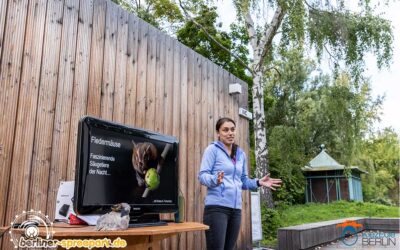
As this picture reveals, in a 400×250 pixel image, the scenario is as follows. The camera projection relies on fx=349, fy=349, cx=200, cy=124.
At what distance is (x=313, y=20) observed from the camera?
6.79 metres

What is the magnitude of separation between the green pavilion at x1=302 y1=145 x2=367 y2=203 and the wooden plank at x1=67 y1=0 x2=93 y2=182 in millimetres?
17640

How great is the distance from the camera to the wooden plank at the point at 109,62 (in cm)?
248

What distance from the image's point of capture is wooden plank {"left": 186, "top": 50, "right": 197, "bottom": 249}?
10.4ft

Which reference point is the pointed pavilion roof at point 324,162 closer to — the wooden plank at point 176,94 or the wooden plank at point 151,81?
the wooden plank at point 176,94

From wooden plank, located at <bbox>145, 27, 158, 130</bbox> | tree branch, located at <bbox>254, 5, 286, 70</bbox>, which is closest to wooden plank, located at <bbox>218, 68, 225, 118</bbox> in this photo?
wooden plank, located at <bbox>145, 27, 158, 130</bbox>

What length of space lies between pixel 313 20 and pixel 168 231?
637cm

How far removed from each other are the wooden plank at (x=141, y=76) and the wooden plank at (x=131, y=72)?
0.04m

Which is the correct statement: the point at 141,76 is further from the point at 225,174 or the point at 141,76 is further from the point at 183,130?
the point at 225,174

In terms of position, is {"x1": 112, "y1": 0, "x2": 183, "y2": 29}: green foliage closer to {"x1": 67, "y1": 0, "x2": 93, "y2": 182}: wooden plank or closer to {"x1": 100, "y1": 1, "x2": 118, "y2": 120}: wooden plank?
{"x1": 100, "y1": 1, "x2": 118, "y2": 120}: wooden plank

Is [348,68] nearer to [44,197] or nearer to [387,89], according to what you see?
[44,197]

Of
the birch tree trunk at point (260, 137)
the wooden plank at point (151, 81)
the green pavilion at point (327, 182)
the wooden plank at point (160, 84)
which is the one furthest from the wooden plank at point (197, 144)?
the green pavilion at point (327, 182)

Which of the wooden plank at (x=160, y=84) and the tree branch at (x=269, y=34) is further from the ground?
the tree branch at (x=269, y=34)
